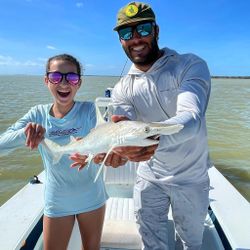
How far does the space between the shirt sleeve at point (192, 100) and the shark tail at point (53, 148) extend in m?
0.94

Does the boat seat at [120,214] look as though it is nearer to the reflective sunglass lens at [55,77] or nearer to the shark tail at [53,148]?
the shark tail at [53,148]

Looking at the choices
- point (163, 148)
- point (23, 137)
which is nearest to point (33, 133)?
point (23, 137)

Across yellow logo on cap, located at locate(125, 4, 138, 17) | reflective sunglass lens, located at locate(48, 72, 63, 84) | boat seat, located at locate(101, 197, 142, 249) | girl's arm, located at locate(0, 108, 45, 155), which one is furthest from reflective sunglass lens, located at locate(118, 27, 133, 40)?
boat seat, located at locate(101, 197, 142, 249)

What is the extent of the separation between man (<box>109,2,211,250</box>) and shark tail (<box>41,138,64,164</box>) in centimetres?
55

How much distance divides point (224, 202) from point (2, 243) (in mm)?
2534

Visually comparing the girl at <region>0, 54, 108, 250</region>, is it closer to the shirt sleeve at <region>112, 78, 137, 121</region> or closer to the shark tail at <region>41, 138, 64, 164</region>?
the shark tail at <region>41, 138, 64, 164</region>

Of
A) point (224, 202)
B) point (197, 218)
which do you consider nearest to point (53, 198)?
point (197, 218)

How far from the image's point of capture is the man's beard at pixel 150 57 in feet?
8.68

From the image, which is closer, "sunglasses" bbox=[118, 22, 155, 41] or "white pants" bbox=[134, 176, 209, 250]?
"sunglasses" bbox=[118, 22, 155, 41]

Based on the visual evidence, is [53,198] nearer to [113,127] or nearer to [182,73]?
[113,127]

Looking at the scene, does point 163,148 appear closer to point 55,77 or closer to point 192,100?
point 192,100

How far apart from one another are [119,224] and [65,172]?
4.73ft

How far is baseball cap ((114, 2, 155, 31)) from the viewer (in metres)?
2.53

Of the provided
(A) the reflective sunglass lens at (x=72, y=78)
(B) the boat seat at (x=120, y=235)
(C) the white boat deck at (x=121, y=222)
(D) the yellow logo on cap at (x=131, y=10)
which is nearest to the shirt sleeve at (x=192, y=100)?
(D) the yellow logo on cap at (x=131, y=10)
